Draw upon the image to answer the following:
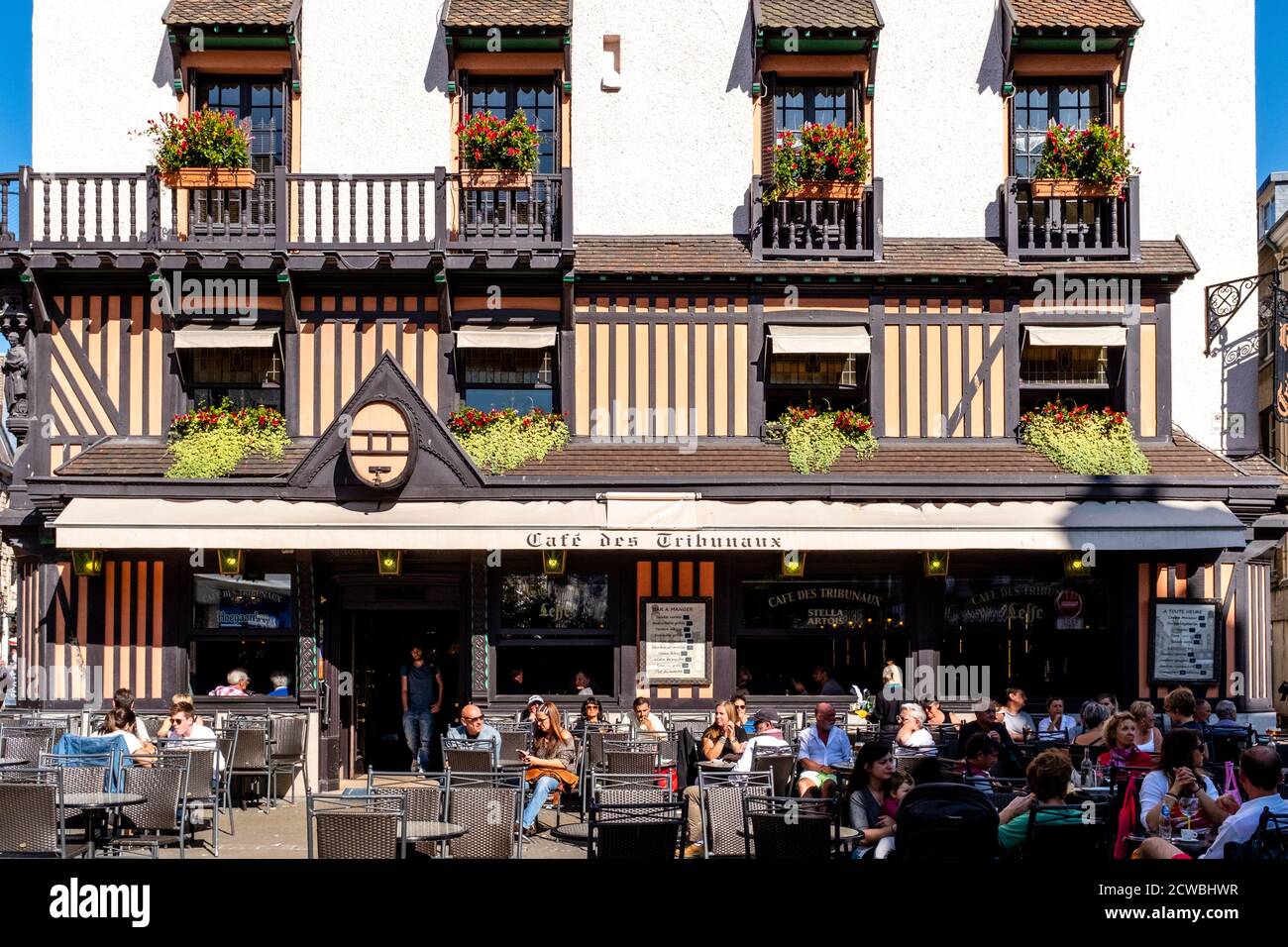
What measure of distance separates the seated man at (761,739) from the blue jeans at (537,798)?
1.64 m

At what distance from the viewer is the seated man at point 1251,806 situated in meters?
7.78

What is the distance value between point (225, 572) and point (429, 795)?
8.04 meters

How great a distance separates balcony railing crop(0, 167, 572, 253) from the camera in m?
17.5

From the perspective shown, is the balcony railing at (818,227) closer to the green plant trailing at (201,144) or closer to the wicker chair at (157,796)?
the green plant trailing at (201,144)

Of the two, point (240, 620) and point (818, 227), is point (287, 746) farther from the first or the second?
point (818, 227)

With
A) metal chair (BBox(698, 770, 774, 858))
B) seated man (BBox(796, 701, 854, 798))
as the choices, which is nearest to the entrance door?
seated man (BBox(796, 701, 854, 798))

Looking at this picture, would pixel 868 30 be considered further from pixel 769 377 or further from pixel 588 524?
pixel 588 524

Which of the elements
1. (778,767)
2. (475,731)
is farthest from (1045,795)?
(475,731)

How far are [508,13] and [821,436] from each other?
21.1 ft

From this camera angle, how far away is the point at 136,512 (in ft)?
53.2

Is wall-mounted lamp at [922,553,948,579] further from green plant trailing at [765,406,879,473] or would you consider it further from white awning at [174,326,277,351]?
white awning at [174,326,277,351]

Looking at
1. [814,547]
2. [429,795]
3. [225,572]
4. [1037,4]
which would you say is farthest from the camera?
[1037,4]
